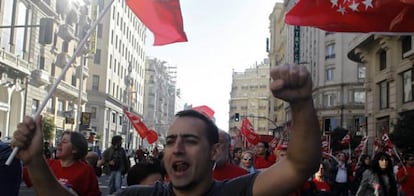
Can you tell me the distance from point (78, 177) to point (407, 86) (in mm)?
27493

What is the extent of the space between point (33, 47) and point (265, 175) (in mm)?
38514

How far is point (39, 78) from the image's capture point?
39.9m

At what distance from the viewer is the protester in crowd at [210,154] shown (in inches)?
88.6

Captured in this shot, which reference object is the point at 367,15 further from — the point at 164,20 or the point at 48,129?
the point at 48,129

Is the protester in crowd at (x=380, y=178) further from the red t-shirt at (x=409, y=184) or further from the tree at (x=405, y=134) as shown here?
the tree at (x=405, y=134)

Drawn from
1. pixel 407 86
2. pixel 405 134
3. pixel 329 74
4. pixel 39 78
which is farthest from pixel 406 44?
pixel 329 74

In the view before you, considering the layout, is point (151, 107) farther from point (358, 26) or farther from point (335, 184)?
point (358, 26)

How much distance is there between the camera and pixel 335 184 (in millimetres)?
15242

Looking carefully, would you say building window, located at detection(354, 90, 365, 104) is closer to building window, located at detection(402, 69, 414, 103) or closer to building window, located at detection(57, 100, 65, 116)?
building window, located at detection(402, 69, 414, 103)

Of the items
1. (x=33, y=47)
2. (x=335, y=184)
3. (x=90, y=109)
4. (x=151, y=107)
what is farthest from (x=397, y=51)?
(x=151, y=107)

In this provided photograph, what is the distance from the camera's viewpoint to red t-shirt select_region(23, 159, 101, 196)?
5145 millimetres

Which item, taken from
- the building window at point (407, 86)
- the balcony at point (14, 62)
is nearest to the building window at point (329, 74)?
the building window at point (407, 86)

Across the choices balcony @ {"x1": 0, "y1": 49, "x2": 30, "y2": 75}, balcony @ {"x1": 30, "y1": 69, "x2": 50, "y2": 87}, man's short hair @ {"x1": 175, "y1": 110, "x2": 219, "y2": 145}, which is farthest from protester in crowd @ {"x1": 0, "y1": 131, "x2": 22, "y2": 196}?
balcony @ {"x1": 30, "y1": 69, "x2": 50, "y2": 87}

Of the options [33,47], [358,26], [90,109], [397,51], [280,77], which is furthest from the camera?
[90,109]
